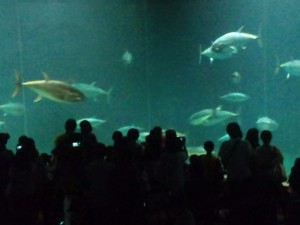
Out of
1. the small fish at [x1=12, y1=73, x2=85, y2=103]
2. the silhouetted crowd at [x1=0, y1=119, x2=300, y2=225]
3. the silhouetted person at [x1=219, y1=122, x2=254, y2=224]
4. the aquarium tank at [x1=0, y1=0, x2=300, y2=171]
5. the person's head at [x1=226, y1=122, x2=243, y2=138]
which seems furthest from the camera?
the aquarium tank at [x1=0, y1=0, x2=300, y2=171]

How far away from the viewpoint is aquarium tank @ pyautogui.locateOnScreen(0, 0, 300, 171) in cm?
1850

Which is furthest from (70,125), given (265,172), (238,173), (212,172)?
(265,172)

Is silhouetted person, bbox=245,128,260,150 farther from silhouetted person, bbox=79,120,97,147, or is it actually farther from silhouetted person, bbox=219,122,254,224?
silhouetted person, bbox=79,120,97,147

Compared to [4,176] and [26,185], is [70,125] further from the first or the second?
[26,185]

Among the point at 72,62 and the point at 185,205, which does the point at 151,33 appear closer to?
the point at 72,62

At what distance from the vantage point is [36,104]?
2022cm

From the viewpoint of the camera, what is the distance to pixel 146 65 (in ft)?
62.4

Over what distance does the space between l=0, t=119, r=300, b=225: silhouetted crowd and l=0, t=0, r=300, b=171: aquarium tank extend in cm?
1183

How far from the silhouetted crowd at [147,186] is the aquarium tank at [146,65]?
1183 centimetres

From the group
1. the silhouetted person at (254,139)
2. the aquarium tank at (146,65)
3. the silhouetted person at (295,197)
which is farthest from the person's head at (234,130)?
the aquarium tank at (146,65)

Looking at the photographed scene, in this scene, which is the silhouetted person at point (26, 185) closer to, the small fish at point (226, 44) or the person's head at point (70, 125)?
the person's head at point (70, 125)

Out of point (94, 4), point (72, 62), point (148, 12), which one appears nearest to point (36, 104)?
point (72, 62)

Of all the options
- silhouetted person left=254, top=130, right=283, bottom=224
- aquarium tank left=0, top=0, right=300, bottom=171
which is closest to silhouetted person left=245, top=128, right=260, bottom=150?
silhouetted person left=254, top=130, right=283, bottom=224

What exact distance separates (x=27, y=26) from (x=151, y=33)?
4903 mm
